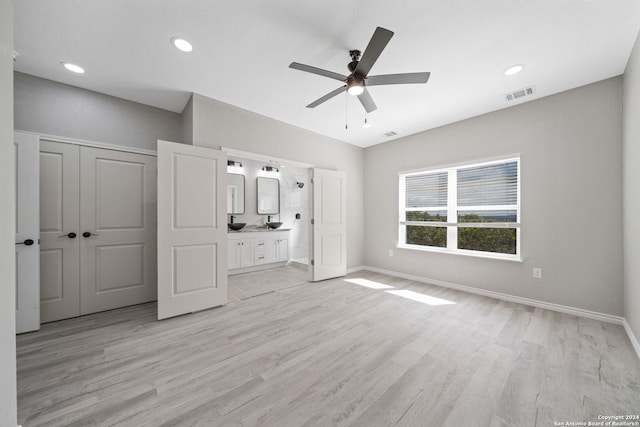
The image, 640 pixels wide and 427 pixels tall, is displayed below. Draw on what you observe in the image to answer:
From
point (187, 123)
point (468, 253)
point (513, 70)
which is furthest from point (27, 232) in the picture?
point (468, 253)

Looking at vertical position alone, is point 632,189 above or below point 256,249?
above

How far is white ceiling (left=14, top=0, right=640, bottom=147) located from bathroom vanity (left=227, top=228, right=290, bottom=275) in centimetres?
279

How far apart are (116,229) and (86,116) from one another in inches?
58.1

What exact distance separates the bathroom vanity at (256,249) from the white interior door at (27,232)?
99.2 inches

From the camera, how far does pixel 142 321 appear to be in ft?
8.61

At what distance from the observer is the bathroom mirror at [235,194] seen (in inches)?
210

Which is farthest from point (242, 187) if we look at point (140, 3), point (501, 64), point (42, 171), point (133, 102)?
point (501, 64)

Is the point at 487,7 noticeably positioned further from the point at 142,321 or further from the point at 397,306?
the point at 142,321

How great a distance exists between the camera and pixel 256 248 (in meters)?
5.09

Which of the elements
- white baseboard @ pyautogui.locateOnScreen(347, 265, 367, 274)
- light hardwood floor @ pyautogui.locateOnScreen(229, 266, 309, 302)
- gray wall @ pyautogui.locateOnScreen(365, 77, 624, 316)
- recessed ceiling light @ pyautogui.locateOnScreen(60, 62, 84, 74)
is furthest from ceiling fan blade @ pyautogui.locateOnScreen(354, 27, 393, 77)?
white baseboard @ pyautogui.locateOnScreen(347, 265, 367, 274)

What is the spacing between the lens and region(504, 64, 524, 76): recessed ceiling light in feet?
7.78

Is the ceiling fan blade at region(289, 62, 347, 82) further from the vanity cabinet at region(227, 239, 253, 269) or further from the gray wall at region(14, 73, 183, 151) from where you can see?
the vanity cabinet at region(227, 239, 253, 269)

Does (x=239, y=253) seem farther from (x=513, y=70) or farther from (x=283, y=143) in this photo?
(x=513, y=70)

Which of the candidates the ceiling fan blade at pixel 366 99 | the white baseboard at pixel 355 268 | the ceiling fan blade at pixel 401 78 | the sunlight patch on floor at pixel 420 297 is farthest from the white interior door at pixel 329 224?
the ceiling fan blade at pixel 401 78
